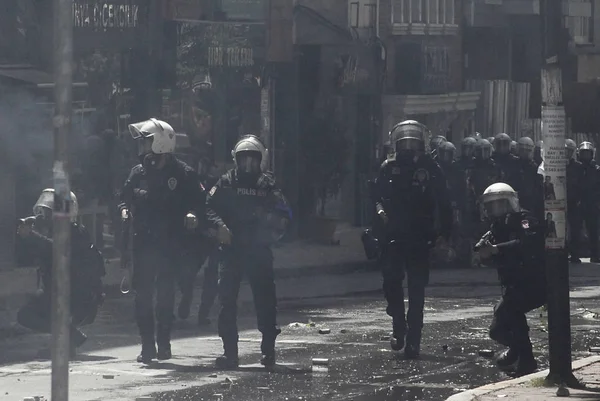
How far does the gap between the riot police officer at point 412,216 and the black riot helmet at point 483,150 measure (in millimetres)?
9226

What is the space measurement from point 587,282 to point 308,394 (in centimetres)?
994

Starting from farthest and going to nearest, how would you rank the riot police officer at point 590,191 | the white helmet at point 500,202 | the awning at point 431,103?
the awning at point 431,103, the riot police officer at point 590,191, the white helmet at point 500,202

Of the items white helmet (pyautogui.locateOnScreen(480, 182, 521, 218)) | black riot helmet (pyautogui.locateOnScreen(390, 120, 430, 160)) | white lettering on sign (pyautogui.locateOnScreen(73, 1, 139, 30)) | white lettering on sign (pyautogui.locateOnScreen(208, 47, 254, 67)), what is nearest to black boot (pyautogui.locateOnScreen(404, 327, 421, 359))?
white helmet (pyautogui.locateOnScreen(480, 182, 521, 218))

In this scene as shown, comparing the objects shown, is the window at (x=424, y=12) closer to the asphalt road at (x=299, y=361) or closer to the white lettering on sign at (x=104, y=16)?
the white lettering on sign at (x=104, y=16)

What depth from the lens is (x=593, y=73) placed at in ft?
120

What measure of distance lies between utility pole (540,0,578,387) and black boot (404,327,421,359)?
202cm

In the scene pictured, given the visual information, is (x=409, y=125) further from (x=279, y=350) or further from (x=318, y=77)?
(x=318, y=77)

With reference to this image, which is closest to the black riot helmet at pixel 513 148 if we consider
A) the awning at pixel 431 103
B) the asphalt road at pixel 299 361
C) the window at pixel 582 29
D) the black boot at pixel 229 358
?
the awning at pixel 431 103

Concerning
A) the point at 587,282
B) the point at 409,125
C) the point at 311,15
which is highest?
the point at 311,15

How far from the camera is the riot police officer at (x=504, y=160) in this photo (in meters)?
21.3

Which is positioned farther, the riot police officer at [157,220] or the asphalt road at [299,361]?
the riot police officer at [157,220]

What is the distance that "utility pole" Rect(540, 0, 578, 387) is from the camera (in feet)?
34.0

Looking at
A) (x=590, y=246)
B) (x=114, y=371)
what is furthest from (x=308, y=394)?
(x=590, y=246)

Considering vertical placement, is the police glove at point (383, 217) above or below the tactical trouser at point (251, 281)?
above
